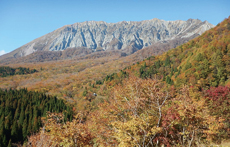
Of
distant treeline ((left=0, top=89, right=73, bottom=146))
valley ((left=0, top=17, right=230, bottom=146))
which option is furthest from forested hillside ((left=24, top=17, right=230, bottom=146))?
distant treeline ((left=0, top=89, right=73, bottom=146))

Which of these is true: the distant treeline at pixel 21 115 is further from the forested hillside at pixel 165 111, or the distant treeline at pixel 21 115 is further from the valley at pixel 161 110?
the forested hillside at pixel 165 111

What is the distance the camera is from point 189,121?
1077 centimetres

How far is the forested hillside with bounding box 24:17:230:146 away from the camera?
1119cm

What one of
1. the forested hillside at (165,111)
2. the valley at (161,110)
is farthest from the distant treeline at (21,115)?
the forested hillside at (165,111)

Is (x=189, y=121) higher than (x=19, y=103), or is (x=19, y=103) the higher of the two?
(x=189, y=121)

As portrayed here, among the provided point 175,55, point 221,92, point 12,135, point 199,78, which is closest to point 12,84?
point 12,135

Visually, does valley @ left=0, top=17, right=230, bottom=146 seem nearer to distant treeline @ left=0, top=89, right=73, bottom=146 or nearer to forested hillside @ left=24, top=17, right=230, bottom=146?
forested hillside @ left=24, top=17, right=230, bottom=146

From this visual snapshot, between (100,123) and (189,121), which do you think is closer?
(189,121)

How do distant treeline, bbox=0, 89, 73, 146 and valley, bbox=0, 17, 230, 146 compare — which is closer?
valley, bbox=0, 17, 230, 146

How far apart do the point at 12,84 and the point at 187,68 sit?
158 m

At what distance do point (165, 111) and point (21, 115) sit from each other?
235ft

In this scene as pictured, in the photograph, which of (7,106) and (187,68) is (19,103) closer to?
(7,106)

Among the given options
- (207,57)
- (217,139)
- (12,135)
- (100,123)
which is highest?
(207,57)

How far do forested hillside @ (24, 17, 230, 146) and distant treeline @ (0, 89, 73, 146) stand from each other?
1909cm
